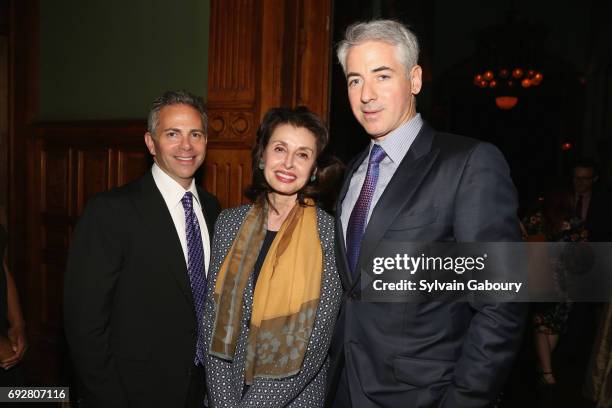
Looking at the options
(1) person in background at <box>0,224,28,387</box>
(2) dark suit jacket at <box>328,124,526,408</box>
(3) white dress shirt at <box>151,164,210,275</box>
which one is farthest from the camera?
(1) person in background at <box>0,224,28,387</box>

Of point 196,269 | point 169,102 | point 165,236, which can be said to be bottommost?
point 196,269

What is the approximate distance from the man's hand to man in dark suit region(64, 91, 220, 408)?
670mm

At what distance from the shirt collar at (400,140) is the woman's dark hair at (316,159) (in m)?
0.41

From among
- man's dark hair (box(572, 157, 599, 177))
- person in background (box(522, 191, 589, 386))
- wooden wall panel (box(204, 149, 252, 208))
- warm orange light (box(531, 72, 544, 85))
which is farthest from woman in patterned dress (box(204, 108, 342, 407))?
warm orange light (box(531, 72, 544, 85))

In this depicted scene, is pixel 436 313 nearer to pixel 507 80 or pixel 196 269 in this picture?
pixel 196 269

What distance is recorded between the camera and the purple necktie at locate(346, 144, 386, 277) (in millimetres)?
1649

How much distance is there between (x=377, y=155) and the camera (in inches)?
67.2

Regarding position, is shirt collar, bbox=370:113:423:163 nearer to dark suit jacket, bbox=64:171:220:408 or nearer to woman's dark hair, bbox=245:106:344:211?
woman's dark hair, bbox=245:106:344:211

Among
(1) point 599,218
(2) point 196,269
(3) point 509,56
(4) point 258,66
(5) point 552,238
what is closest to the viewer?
(2) point 196,269

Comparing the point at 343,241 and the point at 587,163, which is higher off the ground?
the point at 587,163

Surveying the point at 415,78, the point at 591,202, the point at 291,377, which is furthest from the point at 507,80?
the point at 291,377

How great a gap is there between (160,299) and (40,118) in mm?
2941

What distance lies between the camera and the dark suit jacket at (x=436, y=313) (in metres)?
1.40

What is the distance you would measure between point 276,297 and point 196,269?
1.29 ft
